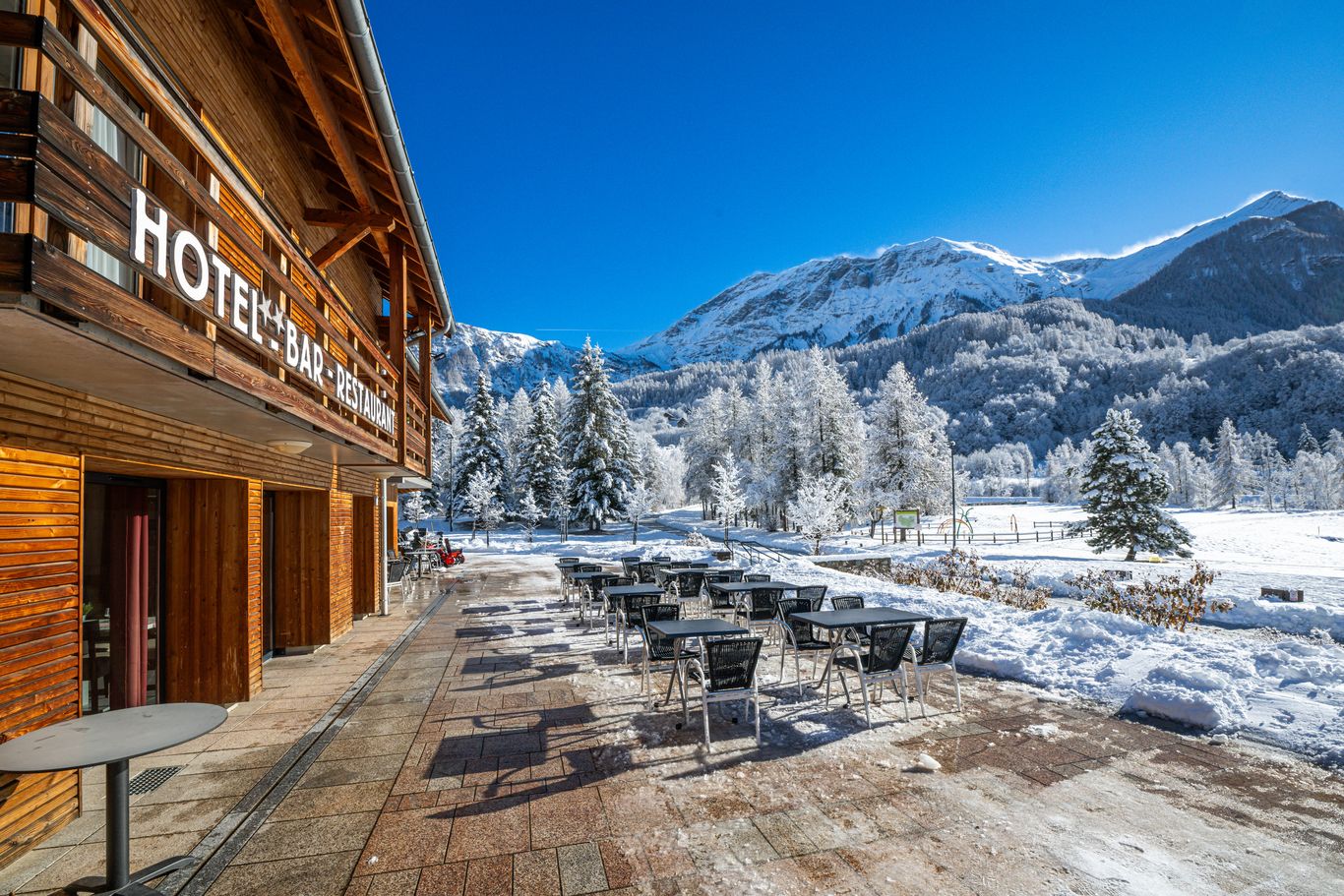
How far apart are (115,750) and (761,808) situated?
3659 millimetres

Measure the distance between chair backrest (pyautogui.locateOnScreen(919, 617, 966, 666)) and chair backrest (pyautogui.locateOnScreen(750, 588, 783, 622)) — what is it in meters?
2.90

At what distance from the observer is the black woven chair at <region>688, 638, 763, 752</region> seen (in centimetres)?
534

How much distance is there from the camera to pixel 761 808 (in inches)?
166

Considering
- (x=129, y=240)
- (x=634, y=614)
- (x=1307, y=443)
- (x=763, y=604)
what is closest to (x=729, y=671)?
(x=634, y=614)

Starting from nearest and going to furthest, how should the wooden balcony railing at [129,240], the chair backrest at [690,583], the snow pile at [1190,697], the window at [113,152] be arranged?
the wooden balcony railing at [129,240]
the window at [113,152]
the snow pile at [1190,697]
the chair backrest at [690,583]

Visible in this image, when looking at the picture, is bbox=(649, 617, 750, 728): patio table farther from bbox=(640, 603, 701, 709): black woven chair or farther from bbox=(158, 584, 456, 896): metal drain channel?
bbox=(158, 584, 456, 896): metal drain channel

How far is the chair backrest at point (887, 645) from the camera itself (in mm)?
5863

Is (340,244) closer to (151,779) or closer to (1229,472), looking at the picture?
(151,779)

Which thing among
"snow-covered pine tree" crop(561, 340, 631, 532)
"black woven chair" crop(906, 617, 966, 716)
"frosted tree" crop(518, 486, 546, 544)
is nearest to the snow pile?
"black woven chair" crop(906, 617, 966, 716)

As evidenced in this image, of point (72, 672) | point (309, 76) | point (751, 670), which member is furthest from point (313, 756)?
point (309, 76)

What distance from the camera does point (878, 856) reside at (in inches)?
143

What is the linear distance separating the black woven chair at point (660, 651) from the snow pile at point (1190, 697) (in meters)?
4.40

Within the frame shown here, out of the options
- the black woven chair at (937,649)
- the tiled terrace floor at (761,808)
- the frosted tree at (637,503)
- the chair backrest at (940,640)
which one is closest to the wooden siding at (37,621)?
the tiled terrace floor at (761,808)

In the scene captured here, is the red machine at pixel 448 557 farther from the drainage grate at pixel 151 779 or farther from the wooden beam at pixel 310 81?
the drainage grate at pixel 151 779
